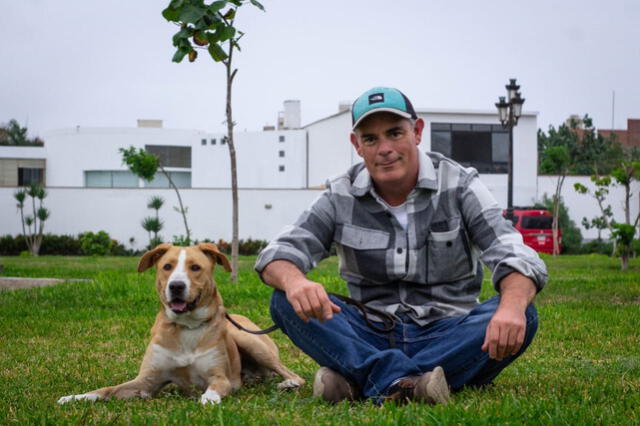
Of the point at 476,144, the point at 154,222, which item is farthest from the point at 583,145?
the point at 154,222

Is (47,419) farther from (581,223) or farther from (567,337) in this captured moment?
(581,223)

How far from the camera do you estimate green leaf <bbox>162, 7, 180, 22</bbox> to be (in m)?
7.96

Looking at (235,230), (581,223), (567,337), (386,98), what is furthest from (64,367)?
(581,223)

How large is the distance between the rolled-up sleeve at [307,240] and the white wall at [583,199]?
3989 cm

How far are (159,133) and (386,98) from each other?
172 feet

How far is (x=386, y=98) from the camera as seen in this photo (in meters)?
3.98

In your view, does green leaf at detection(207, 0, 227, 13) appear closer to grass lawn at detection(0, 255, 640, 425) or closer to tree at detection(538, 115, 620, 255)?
grass lawn at detection(0, 255, 640, 425)

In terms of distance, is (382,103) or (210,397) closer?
(382,103)

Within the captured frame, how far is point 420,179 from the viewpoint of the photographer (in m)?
4.14

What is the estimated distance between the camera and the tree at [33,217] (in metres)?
36.1

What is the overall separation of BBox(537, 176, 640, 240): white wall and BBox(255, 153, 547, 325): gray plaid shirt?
39794mm

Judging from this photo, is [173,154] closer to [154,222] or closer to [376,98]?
[154,222]

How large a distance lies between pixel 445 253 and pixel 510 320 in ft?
2.60

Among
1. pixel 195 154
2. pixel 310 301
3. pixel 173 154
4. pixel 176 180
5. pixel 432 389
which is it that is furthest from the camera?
pixel 176 180
